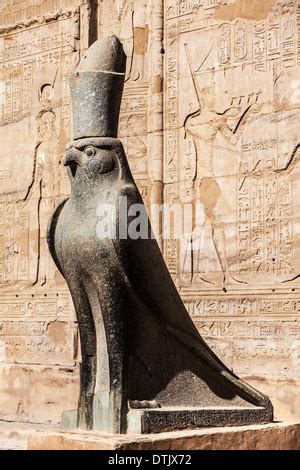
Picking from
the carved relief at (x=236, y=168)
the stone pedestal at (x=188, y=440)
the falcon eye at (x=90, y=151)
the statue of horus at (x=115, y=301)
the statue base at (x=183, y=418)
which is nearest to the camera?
the stone pedestal at (x=188, y=440)

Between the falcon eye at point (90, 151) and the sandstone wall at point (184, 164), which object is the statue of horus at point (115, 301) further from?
the sandstone wall at point (184, 164)

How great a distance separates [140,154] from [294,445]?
499 centimetres

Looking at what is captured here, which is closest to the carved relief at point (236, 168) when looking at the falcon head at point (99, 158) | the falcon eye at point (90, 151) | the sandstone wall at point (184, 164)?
the sandstone wall at point (184, 164)

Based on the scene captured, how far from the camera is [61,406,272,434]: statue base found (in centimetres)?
566

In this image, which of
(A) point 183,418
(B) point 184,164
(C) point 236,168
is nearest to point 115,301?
(A) point 183,418

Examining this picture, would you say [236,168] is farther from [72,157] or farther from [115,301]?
[115,301]

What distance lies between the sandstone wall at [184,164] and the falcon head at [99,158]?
3.61m

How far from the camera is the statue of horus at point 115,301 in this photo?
5.77m

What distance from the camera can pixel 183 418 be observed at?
5.90m

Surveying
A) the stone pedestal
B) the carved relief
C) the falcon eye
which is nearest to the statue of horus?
the falcon eye

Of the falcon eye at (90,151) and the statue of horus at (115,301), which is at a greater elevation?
the falcon eye at (90,151)

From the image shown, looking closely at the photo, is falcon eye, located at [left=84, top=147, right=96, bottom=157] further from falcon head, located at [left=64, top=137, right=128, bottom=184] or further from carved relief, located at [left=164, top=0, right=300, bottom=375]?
carved relief, located at [left=164, top=0, right=300, bottom=375]

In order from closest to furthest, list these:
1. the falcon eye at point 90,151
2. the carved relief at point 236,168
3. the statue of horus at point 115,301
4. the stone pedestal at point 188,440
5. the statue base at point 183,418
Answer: the stone pedestal at point 188,440, the statue base at point 183,418, the statue of horus at point 115,301, the falcon eye at point 90,151, the carved relief at point 236,168

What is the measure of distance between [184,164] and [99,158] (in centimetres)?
432
